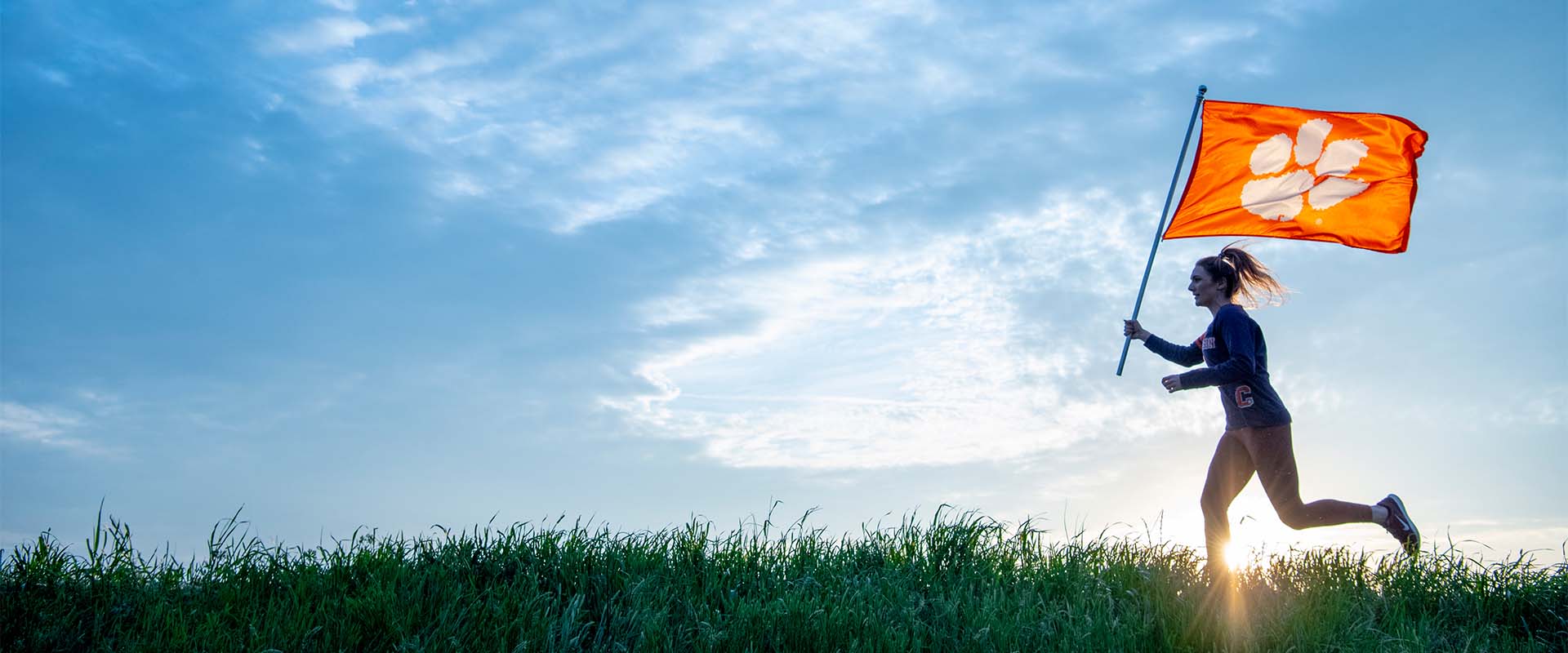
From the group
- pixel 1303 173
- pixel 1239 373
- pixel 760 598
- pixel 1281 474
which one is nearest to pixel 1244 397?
pixel 1239 373

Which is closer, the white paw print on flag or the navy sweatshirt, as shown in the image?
the navy sweatshirt

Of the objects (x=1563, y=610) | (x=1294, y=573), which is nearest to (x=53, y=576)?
(x=1294, y=573)

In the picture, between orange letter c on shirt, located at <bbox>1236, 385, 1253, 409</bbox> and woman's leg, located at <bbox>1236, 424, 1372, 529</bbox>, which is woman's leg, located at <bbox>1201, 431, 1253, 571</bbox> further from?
orange letter c on shirt, located at <bbox>1236, 385, 1253, 409</bbox>

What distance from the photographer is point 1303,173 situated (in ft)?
27.1

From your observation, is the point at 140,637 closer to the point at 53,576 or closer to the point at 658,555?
the point at 53,576

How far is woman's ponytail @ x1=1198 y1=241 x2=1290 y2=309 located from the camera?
775cm

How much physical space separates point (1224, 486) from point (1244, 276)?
1737 millimetres

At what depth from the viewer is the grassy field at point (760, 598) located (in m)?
5.39

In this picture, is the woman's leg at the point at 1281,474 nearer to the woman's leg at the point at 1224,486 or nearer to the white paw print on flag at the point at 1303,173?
the woman's leg at the point at 1224,486

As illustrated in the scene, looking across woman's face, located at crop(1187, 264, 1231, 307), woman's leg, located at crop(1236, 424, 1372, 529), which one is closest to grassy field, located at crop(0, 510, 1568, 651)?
woman's leg, located at crop(1236, 424, 1372, 529)

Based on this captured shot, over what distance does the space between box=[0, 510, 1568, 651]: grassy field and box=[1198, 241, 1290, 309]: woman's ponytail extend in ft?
6.70

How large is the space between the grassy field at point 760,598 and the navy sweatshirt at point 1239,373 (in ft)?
3.56

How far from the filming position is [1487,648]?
5.98m

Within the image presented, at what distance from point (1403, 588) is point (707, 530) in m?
4.87
